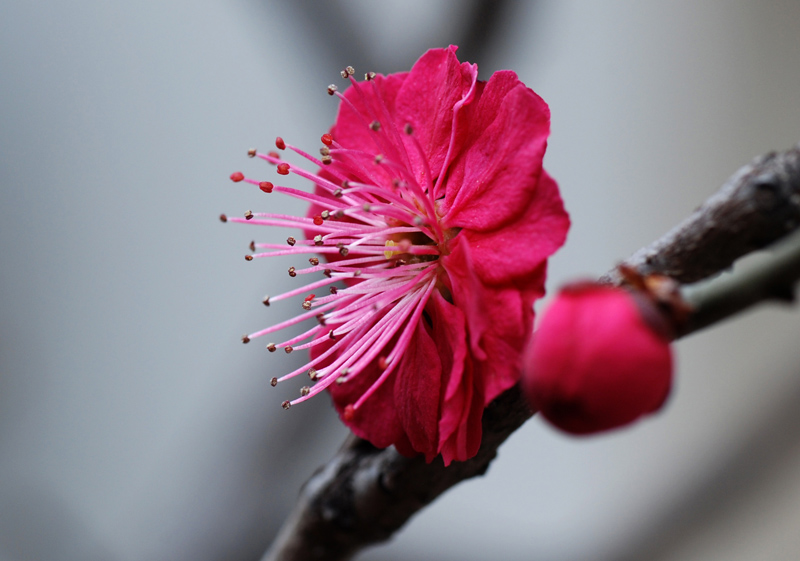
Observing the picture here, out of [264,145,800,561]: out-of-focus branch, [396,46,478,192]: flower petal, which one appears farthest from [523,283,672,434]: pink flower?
[396,46,478,192]: flower petal

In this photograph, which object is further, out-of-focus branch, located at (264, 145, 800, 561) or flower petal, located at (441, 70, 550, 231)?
flower petal, located at (441, 70, 550, 231)

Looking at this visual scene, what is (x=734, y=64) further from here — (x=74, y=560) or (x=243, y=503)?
(x=74, y=560)

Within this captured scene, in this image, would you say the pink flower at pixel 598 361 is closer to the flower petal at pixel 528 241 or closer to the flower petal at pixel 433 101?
the flower petal at pixel 528 241

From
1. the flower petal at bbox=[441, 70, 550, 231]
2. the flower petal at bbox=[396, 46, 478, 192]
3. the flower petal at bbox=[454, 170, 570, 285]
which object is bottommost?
the flower petal at bbox=[454, 170, 570, 285]

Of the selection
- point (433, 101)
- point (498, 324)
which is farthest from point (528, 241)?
point (433, 101)

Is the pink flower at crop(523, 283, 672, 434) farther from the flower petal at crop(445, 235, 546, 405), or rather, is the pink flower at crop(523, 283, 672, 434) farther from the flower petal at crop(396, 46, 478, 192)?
the flower petal at crop(396, 46, 478, 192)

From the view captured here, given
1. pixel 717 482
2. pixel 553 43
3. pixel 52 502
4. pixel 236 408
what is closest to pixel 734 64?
pixel 553 43
